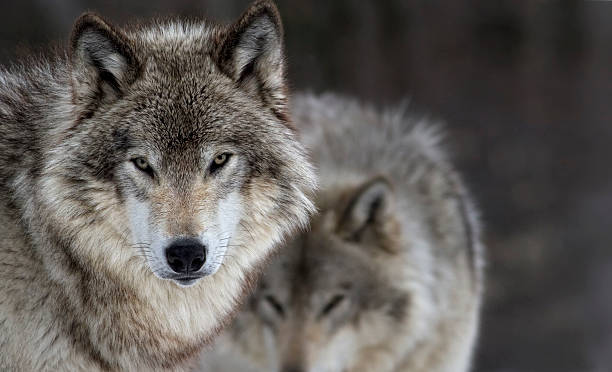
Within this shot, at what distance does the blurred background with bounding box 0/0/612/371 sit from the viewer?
1139 cm

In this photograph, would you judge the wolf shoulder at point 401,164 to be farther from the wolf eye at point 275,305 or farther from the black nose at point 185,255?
the black nose at point 185,255

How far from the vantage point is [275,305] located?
5.90 m

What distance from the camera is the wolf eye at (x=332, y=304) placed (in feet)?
19.2

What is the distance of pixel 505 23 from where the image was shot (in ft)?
39.8

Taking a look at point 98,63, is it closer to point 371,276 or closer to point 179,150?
point 179,150

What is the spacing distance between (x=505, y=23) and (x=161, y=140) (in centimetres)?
945

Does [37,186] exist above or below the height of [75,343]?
above

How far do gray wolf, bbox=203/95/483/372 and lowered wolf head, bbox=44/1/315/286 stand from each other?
2.06 metres

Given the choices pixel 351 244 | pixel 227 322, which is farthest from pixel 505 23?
pixel 227 322

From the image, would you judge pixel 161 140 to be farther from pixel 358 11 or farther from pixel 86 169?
pixel 358 11

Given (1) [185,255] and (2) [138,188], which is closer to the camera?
(1) [185,255]

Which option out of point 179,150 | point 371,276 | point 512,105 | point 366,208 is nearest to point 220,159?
point 179,150

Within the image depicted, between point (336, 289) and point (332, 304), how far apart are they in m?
0.10

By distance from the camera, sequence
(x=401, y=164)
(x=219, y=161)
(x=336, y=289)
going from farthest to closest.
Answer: (x=401, y=164) < (x=336, y=289) < (x=219, y=161)
